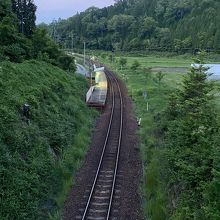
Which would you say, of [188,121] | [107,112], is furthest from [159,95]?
[188,121]

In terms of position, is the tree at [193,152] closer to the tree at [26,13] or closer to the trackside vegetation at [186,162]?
the trackside vegetation at [186,162]

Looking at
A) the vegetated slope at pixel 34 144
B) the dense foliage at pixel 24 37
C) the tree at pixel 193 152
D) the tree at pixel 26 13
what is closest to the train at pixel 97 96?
the dense foliage at pixel 24 37

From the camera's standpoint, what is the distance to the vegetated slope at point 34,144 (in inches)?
703

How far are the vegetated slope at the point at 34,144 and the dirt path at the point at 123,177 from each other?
68 centimetres

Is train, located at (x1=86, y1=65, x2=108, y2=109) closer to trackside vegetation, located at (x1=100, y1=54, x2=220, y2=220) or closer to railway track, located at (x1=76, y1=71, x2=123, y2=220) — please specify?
railway track, located at (x1=76, y1=71, x2=123, y2=220)

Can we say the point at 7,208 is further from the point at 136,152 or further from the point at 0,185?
the point at 136,152

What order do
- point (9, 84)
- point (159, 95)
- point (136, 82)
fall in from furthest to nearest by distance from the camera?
point (136, 82)
point (159, 95)
point (9, 84)

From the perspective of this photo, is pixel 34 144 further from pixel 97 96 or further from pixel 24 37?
pixel 24 37

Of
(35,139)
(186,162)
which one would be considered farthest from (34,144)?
(186,162)

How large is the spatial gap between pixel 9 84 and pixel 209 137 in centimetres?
1509

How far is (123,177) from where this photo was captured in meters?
24.0

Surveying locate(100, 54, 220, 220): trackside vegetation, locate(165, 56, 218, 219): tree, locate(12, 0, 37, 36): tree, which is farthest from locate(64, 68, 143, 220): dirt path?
locate(12, 0, 37, 36): tree

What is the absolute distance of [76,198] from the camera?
68.9ft

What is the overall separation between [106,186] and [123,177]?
1.74m
